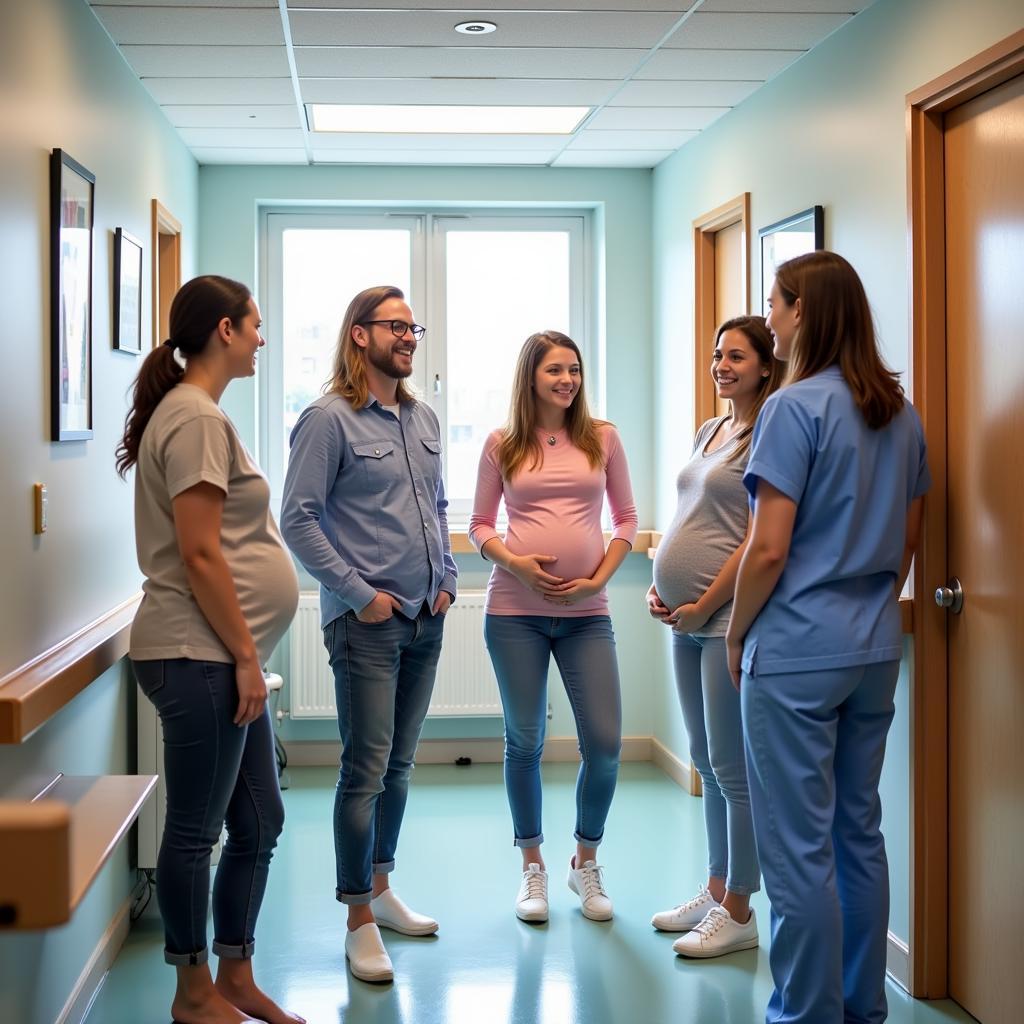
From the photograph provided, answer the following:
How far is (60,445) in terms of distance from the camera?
267 centimetres

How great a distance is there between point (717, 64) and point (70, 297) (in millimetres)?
1976

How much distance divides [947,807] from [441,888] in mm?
1481

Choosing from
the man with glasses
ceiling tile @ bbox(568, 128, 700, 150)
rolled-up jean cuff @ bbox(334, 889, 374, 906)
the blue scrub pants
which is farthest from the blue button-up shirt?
ceiling tile @ bbox(568, 128, 700, 150)

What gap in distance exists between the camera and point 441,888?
3551 mm

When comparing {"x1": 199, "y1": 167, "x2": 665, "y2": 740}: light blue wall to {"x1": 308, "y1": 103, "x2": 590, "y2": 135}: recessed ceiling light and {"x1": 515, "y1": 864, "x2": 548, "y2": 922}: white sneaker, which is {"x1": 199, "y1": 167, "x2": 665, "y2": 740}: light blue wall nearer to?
{"x1": 308, "y1": 103, "x2": 590, "y2": 135}: recessed ceiling light

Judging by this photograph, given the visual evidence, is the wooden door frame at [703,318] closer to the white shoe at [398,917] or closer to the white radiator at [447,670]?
the white radiator at [447,670]

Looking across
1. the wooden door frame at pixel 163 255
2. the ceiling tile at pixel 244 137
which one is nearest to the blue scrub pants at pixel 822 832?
the wooden door frame at pixel 163 255

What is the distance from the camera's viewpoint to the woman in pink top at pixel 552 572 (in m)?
3.19

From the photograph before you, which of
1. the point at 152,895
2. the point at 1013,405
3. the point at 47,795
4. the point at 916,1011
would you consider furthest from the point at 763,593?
the point at 152,895

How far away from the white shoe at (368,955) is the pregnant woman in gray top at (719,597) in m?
0.73

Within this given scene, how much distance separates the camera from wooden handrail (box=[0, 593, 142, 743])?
2045 millimetres

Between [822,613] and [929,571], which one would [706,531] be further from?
[822,613]

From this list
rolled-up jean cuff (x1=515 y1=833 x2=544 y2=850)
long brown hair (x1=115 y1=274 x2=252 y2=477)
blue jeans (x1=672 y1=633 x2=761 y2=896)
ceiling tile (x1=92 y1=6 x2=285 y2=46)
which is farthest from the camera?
rolled-up jean cuff (x1=515 y1=833 x2=544 y2=850)

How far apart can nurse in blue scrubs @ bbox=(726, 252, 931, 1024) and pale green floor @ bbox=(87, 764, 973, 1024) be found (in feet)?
1.71
